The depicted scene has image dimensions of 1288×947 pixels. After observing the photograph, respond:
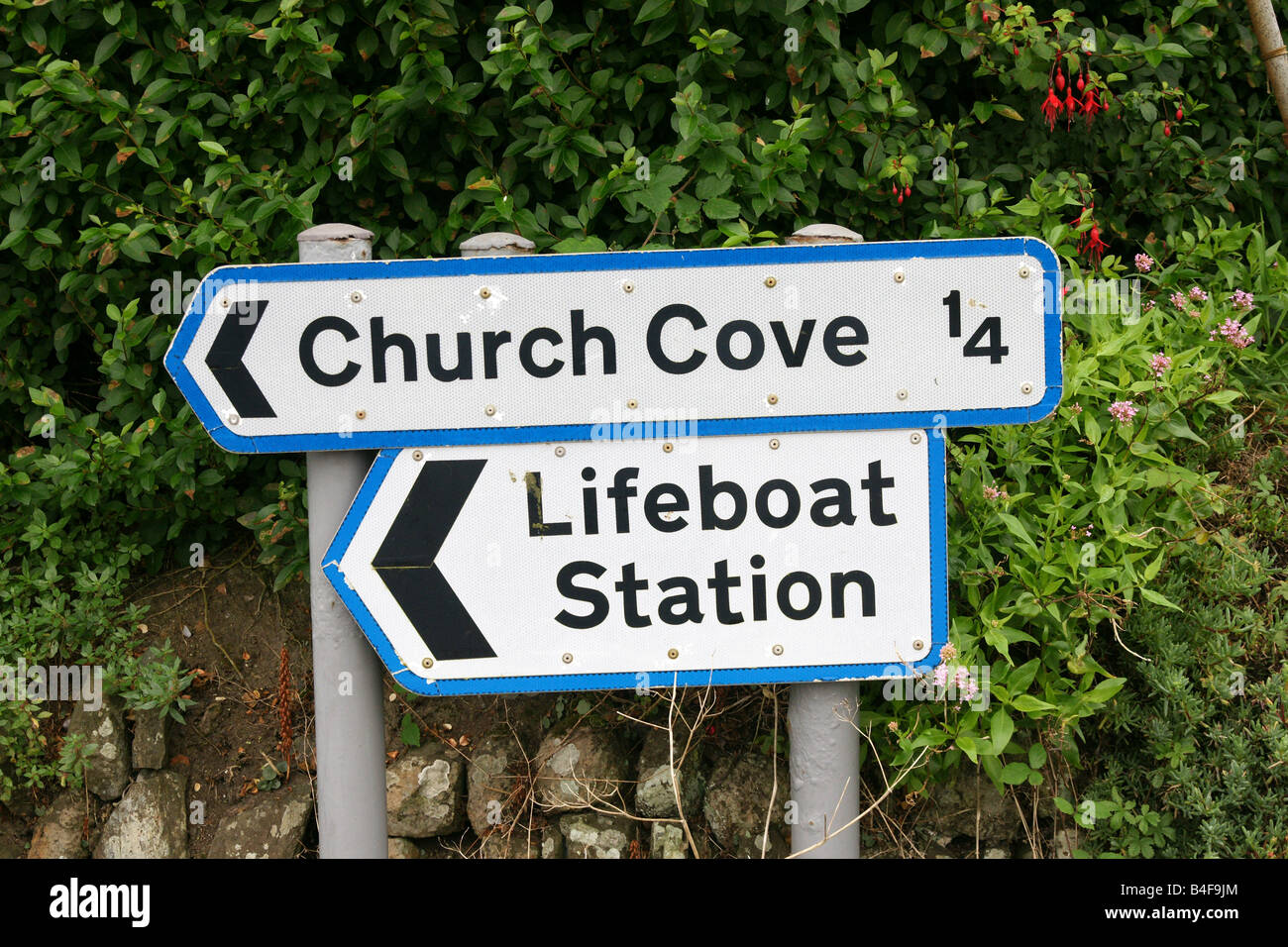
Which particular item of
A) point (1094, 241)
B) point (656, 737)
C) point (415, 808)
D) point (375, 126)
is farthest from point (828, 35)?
point (415, 808)

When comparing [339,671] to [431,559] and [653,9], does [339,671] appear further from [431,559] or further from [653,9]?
[653,9]

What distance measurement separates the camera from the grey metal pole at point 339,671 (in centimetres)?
167

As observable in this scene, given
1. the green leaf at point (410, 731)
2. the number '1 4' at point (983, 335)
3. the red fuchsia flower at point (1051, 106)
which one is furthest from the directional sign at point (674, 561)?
the red fuchsia flower at point (1051, 106)

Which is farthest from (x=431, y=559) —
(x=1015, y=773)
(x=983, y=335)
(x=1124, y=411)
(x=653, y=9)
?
(x=1124, y=411)

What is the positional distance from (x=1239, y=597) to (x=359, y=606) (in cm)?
214

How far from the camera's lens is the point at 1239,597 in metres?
2.43

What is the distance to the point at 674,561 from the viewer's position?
1681 mm

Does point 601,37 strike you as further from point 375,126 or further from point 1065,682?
point 1065,682

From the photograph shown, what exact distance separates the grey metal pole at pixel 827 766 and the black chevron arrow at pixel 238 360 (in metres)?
0.94

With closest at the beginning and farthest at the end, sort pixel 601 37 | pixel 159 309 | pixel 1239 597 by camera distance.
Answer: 1. pixel 1239 597
2. pixel 601 37
3. pixel 159 309

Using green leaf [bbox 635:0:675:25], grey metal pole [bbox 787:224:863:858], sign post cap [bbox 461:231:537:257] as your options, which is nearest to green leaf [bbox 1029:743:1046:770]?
grey metal pole [bbox 787:224:863:858]

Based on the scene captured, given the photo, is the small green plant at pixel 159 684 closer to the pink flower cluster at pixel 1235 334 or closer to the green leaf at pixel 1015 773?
the green leaf at pixel 1015 773

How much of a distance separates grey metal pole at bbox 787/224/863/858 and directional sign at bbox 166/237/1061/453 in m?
0.16

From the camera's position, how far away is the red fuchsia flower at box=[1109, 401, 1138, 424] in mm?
2332
